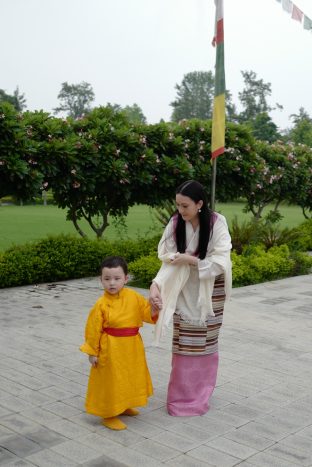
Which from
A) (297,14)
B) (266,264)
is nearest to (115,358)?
(297,14)

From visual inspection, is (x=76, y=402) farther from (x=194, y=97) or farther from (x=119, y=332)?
(x=194, y=97)

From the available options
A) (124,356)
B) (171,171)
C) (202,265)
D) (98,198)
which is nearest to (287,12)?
(171,171)

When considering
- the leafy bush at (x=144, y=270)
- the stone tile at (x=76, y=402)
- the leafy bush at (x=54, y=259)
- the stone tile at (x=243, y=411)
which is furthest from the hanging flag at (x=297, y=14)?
the stone tile at (x=76, y=402)

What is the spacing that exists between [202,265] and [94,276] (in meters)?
6.15

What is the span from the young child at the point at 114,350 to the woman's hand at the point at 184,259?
34 centimetres

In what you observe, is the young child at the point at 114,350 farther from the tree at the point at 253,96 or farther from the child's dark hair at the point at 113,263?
the tree at the point at 253,96

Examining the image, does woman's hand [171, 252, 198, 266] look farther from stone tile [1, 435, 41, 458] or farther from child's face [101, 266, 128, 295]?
stone tile [1, 435, 41, 458]

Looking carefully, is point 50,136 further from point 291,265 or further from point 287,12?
point 291,265

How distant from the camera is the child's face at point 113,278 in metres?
3.87

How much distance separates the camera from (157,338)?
161 inches

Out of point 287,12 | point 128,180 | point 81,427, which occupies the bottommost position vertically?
point 81,427

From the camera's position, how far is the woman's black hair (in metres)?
→ 3.96

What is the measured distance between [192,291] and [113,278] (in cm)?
56

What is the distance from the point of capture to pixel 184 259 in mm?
3957
